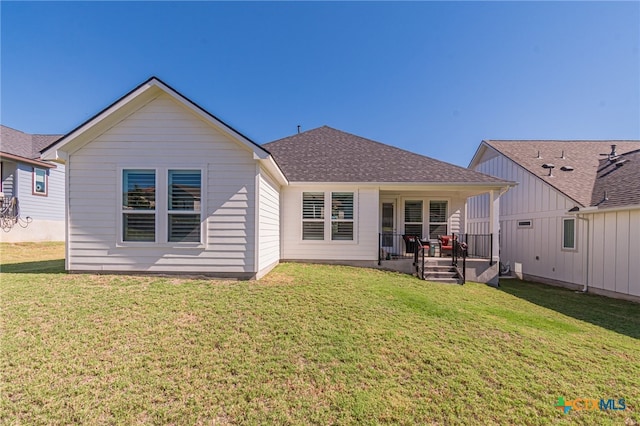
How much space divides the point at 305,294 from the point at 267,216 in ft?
8.83

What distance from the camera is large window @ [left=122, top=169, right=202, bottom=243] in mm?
6461

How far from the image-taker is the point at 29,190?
1384cm

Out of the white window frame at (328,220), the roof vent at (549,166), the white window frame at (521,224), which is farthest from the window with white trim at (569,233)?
the white window frame at (328,220)

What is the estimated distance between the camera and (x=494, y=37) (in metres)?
11.0

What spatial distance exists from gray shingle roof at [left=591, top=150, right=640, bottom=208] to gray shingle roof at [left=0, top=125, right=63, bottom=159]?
82.1 ft

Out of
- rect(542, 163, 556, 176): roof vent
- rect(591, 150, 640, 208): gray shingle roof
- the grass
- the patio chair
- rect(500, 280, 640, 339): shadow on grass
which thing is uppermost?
rect(542, 163, 556, 176): roof vent

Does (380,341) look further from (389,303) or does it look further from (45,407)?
(45,407)

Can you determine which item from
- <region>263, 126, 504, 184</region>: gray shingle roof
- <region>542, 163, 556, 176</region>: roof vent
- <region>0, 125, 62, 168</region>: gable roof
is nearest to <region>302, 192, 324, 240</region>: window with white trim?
<region>263, 126, 504, 184</region>: gray shingle roof

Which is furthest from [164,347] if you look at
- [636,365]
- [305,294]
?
[636,365]

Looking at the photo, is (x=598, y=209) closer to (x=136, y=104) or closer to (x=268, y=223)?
(x=268, y=223)

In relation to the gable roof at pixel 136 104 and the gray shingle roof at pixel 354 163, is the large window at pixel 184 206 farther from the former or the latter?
the gray shingle roof at pixel 354 163

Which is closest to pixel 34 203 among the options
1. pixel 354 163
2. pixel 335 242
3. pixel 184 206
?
pixel 184 206

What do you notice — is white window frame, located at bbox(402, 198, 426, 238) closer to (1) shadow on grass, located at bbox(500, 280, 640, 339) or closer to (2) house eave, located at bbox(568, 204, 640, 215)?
(1) shadow on grass, located at bbox(500, 280, 640, 339)

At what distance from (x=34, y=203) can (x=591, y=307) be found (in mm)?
23452
